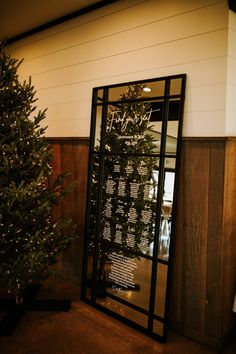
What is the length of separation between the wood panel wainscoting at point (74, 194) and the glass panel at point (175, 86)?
3.92 ft

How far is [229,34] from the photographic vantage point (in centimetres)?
231

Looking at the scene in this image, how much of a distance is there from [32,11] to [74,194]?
2175 mm

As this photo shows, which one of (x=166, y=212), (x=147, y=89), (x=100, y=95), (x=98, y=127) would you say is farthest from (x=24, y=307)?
(x=147, y=89)

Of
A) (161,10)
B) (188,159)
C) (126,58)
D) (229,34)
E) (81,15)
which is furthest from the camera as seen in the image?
(81,15)

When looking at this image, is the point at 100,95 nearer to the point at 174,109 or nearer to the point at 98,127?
the point at 98,127

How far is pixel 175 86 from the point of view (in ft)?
8.39

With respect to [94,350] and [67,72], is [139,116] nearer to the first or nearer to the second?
[67,72]

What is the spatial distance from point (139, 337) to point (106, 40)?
2.88m

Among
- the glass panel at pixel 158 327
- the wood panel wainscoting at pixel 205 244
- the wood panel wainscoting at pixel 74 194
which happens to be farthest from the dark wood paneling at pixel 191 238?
the wood panel wainscoting at pixel 74 194

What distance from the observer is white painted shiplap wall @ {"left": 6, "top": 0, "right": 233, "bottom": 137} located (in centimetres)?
238

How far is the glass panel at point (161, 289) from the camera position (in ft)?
8.55

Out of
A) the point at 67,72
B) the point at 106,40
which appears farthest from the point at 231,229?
the point at 67,72

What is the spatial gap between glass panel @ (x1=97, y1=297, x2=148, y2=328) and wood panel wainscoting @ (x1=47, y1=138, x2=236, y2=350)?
259 mm

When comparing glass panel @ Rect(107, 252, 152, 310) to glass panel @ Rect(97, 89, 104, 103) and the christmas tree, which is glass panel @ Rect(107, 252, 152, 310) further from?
glass panel @ Rect(97, 89, 104, 103)
